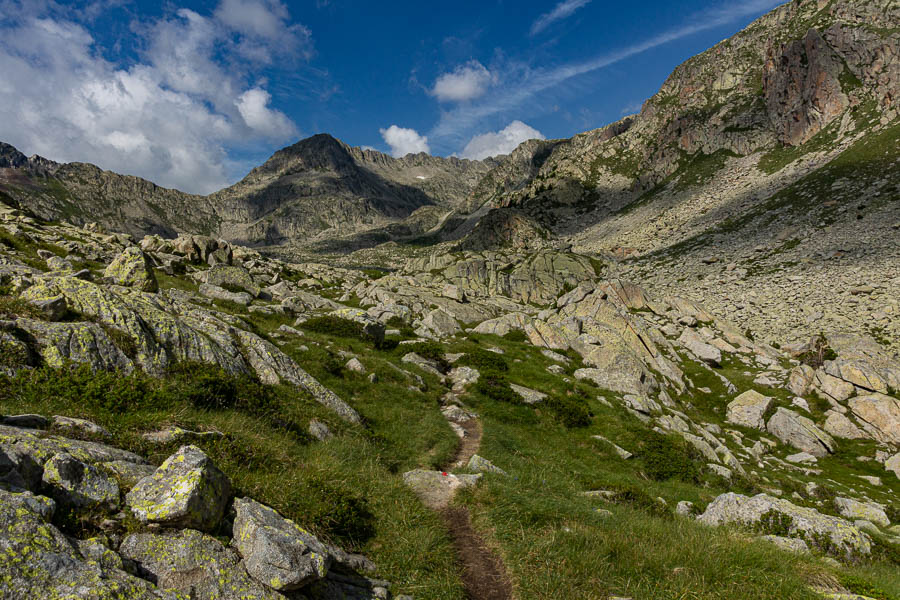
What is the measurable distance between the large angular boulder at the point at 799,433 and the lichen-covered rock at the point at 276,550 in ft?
125

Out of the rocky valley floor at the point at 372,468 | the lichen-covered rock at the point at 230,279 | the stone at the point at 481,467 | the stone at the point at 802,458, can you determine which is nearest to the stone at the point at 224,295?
→ the rocky valley floor at the point at 372,468

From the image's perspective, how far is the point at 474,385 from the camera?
2503cm

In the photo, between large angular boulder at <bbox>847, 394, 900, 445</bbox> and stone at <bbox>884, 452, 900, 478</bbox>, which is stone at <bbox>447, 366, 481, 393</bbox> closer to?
stone at <bbox>884, 452, 900, 478</bbox>

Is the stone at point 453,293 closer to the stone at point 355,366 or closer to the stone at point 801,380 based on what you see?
the stone at point 355,366

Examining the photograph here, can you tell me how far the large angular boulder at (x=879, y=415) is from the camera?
2950cm

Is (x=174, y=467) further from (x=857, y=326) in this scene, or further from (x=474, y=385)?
(x=857, y=326)

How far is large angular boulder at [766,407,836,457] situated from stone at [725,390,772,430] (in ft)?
2.77

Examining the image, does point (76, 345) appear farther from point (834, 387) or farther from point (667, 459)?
point (834, 387)

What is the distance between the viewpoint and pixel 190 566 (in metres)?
4.68

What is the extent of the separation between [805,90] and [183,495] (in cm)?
21108

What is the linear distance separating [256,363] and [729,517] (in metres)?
17.7

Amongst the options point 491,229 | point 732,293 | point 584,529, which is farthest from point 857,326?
point 491,229

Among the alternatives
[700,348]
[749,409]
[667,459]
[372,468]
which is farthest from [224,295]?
[700,348]

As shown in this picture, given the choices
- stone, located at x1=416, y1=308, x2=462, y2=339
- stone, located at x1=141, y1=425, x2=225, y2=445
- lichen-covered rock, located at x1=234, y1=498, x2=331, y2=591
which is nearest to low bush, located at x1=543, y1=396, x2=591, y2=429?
stone, located at x1=416, y1=308, x2=462, y2=339
